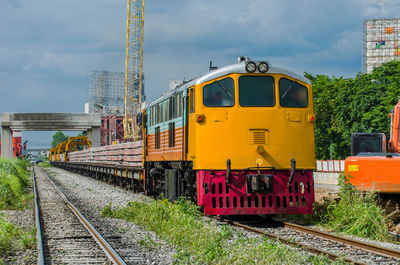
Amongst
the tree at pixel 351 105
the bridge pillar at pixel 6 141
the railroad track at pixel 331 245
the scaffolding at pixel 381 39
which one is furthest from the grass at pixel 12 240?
the scaffolding at pixel 381 39

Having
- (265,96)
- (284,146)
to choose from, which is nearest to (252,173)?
(284,146)

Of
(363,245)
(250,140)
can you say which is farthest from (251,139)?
(363,245)

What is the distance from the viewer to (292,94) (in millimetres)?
12422

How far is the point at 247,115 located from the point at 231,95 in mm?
567

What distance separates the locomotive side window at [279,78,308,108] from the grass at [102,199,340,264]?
3049mm

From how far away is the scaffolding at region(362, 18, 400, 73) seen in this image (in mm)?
113438

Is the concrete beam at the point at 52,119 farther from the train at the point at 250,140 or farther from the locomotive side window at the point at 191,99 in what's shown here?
the train at the point at 250,140

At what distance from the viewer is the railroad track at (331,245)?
812 centimetres

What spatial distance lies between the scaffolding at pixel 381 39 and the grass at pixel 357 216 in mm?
105907

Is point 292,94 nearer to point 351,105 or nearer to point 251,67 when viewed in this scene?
point 251,67

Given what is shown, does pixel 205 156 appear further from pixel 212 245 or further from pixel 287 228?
pixel 212 245

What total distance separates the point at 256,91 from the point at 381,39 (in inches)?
4279

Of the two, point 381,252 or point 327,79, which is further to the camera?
point 327,79

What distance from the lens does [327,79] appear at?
196 ft
